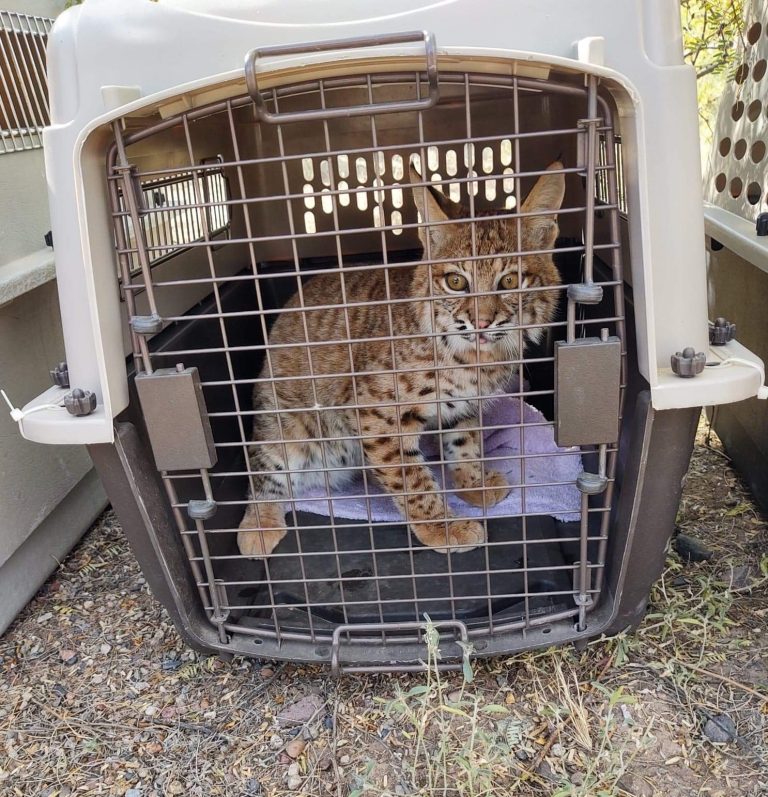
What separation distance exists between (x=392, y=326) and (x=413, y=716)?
0.80 m

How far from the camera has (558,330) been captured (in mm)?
2494

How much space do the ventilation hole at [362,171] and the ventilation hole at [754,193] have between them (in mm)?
1306

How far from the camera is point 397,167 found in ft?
9.13

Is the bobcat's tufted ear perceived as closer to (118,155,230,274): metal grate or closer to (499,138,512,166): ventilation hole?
(118,155,230,274): metal grate

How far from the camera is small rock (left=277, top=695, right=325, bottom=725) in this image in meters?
1.57

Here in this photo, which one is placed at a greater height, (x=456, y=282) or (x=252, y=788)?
(x=456, y=282)

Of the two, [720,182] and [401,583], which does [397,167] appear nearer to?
[720,182]

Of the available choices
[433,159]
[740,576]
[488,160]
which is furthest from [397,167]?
[740,576]

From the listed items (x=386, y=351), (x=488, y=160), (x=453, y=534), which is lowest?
(x=453, y=534)

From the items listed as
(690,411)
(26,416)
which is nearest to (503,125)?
(690,411)

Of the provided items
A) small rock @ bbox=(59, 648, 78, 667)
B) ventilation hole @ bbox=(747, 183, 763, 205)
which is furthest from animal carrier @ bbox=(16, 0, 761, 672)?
ventilation hole @ bbox=(747, 183, 763, 205)

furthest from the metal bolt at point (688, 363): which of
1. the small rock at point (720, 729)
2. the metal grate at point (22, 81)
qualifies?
the metal grate at point (22, 81)

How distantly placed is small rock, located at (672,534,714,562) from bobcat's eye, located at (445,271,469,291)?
961mm

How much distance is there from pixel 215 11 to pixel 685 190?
914mm
